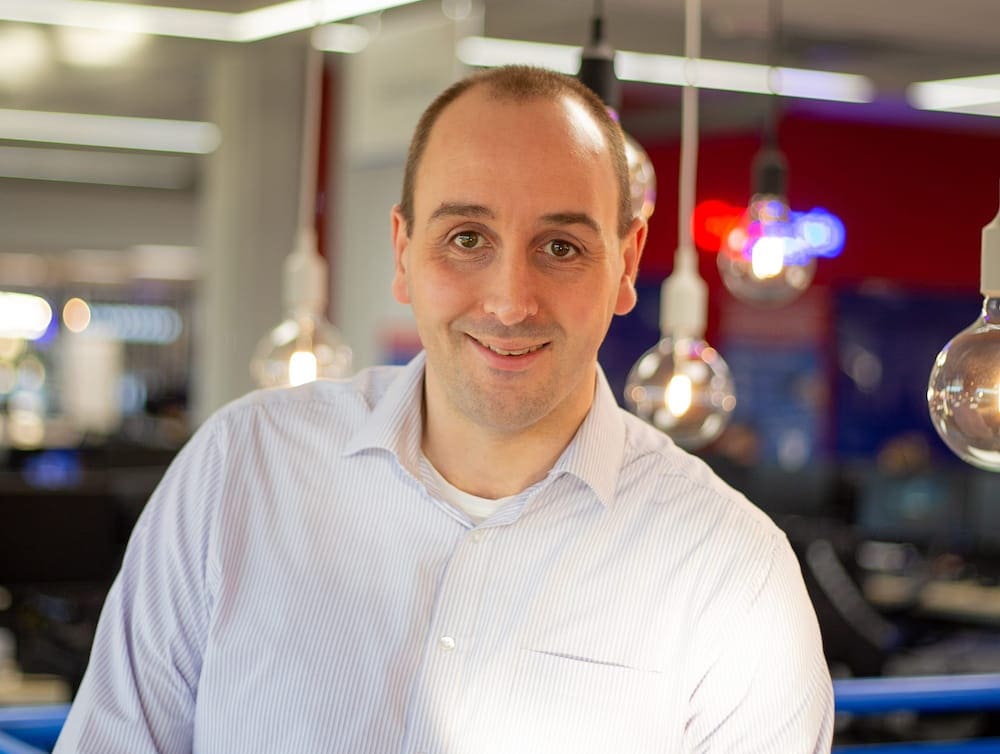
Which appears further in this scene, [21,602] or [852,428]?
[852,428]

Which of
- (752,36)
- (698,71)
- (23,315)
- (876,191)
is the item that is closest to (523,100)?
(752,36)

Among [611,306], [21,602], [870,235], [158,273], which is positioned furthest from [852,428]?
[158,273]

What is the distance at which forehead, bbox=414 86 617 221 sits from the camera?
1.76 m

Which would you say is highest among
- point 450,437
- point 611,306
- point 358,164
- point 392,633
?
point 358,164

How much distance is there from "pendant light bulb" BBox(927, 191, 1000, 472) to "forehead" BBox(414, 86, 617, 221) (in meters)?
0.46

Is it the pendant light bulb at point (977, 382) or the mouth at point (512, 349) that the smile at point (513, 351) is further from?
the pendant light bulb at point (977, 382)

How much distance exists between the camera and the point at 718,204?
34.9 feet

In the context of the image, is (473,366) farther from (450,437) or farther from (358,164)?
(358,164)

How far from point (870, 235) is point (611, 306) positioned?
31.4 feet

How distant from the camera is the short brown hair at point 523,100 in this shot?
6.03ft

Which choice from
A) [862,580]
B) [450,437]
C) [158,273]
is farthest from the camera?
[158,273]

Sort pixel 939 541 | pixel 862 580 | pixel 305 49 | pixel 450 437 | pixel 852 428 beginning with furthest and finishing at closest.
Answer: pixel 852 428 → pixel 305 49 → pixel 939 541 → pixel 862 580 → pixel 450 437

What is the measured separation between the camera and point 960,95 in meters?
9.81

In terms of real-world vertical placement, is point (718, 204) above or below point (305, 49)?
below
